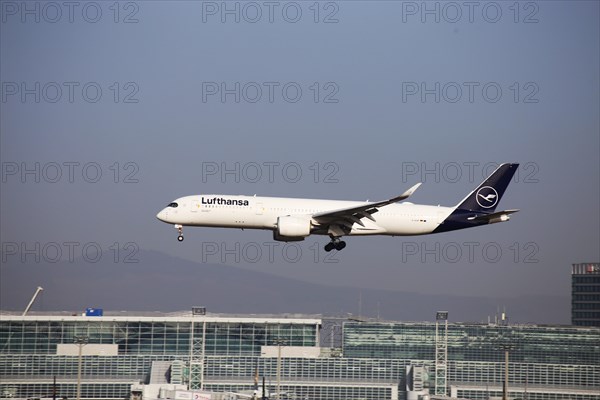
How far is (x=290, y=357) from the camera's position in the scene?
114m

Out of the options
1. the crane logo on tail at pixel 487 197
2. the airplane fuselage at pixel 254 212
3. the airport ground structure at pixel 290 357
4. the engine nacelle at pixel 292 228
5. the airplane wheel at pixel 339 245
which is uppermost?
the crane logo on tail at pixel 487 197

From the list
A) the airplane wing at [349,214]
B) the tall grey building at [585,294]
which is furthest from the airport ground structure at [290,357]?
the tall grey building at [585,294]

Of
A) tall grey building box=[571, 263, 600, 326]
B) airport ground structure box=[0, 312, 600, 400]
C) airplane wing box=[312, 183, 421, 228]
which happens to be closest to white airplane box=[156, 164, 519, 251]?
airplane wing box=[312, 183, 421, 228]

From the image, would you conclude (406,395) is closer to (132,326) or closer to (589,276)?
(132,326)

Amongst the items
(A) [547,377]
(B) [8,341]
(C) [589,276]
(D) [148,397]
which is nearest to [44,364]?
(B) [8,341]

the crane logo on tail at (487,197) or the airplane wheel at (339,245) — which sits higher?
the crane logo on tail at (487,197)

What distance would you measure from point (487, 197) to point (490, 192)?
76 cm

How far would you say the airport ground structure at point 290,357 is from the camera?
10931cm

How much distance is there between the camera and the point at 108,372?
4311 inches

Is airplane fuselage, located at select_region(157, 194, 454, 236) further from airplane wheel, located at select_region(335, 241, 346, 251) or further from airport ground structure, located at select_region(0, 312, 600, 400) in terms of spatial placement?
airport ground structure, located at select_region(0, 312, 600, 400)

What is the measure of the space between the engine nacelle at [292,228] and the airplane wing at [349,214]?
1.09m

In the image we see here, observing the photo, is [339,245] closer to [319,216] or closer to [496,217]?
[319,216]

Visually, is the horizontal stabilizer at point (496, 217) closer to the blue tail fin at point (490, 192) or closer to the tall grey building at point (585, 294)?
the blue tail fin at point (490, 192)

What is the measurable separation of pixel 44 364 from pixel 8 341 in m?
7.21
